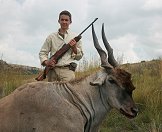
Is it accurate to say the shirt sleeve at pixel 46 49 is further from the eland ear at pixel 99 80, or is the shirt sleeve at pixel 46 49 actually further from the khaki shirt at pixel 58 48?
the eland ear at pixel 99 80

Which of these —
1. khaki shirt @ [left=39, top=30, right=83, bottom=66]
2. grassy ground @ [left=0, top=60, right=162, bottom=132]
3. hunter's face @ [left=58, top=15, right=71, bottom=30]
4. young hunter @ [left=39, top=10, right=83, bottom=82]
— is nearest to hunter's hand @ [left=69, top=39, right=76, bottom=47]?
young hunter @ [left=39, top=10, right=83, bottom=82]

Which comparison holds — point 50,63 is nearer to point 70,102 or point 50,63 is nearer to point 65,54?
point 65,54

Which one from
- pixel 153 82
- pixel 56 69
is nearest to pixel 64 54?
pixel 56 69

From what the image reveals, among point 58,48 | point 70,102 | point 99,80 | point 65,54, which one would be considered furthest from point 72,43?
point 70,102

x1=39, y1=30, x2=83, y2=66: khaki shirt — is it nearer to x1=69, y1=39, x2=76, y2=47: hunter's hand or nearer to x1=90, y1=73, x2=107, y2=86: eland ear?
x1=69, y1=39, x2=76, y2=47: hunter's hand

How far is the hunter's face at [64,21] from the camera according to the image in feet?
32.1

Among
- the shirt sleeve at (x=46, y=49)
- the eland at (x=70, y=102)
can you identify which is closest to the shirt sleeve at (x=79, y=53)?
the shirt sleeve at (x=46, y=49)

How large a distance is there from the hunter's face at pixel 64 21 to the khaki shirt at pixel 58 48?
7.2 inches

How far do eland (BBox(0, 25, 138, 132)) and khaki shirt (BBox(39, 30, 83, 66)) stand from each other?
73.7 inches

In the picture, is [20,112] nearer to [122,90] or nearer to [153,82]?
[122,90]

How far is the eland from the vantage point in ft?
22.3

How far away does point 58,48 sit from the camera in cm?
980

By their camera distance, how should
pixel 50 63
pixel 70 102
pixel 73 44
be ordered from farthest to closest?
pixel 73 44
pixel 50 63
pixel 70 102

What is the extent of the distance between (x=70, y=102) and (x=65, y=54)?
2.51 metres
